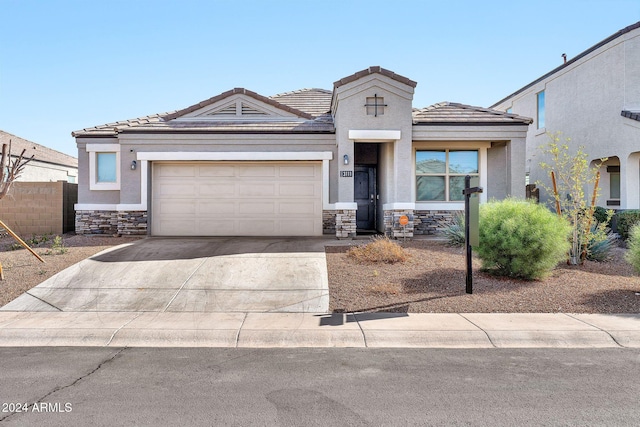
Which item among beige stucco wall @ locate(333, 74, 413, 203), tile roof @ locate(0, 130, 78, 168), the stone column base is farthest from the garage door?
tile roof @ locate(0, 130, 78, 168)

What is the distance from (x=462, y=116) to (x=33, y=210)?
48.4 ft

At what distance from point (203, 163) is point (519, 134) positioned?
9936mm

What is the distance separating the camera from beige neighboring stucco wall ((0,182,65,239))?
15680 mm

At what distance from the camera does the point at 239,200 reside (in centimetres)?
1442

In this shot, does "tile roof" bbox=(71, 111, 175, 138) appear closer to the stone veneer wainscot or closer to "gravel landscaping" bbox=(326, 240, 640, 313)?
the stone veneer wainscot

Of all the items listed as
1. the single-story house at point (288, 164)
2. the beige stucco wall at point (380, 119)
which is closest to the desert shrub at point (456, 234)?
the single-story house at point (288, 164)

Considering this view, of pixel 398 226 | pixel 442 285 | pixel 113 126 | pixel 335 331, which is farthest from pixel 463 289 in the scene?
pixel 113 126

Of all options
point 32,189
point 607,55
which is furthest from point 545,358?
point 32,189

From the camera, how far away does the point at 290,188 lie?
14.5 metres

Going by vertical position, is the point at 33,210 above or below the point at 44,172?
below

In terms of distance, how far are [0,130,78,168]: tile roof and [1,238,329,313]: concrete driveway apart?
15600 millimetres

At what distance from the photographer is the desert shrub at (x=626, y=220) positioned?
1392 centimetres

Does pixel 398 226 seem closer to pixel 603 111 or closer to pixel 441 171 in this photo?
pixel 441 171

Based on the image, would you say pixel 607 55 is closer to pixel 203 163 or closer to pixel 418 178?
pixel 418 178
